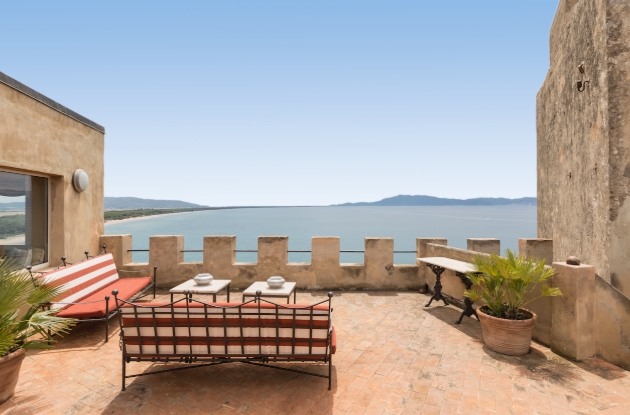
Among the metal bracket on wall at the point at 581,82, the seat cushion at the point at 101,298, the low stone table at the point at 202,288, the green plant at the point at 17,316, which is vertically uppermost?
the metal bracket on wall at the point at 581,82

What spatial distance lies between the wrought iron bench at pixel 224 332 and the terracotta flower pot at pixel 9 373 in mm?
1068

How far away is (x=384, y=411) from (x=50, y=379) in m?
4.17

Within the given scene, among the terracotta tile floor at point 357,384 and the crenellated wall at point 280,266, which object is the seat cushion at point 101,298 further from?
the crenellated wall at point 280,266

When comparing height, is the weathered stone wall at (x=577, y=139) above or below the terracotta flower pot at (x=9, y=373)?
above

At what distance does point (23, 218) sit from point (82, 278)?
2371 millimetres

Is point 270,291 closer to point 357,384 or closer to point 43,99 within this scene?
point 357,384

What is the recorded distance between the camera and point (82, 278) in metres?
6.09

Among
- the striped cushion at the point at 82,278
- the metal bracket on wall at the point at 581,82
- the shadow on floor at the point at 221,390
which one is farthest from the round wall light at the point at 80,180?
the metal bracket on wall at the point at 581,82

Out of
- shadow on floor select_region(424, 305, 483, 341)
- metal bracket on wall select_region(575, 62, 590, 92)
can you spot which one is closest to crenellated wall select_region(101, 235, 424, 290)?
shadow on floor select_region(424, 305, 483, 341)

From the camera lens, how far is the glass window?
21.3 ft

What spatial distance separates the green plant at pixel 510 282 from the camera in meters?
4.84

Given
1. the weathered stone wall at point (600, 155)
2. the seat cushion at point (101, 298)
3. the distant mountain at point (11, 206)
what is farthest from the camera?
the distant mountain at point (11, 206)

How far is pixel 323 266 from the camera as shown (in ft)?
28.5

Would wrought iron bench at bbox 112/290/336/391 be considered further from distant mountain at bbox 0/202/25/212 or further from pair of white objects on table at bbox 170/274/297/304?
distant mountain at bbox 0/202/25/212
